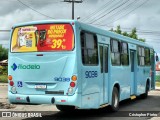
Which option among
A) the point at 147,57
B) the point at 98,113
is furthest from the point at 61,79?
the point at 147,57

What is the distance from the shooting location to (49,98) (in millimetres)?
11336

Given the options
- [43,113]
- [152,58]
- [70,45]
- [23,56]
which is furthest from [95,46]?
[152,58]

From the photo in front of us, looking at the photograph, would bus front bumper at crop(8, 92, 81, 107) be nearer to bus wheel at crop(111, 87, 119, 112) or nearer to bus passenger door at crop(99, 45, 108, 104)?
bus passenger door at crop(99, 45, 108, 104)

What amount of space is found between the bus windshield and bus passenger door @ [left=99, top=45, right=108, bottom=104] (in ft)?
6.28

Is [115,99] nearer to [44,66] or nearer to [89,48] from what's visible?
[89,48]

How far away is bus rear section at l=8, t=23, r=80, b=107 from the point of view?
11.3 meters

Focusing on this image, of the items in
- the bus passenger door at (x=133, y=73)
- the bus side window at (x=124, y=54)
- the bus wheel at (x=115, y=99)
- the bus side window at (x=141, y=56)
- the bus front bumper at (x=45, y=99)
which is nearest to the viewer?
the bus front bumper at (x=45, y=99)

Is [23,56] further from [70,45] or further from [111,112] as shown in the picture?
[111,112]

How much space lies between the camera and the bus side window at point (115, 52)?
47.3ft

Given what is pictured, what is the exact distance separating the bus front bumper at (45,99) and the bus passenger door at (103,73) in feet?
6.68

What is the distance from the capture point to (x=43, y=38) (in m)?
11.8

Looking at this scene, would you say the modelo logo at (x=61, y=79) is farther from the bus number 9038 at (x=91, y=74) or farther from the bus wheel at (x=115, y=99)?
the bus wheel at (x=115, y=99)

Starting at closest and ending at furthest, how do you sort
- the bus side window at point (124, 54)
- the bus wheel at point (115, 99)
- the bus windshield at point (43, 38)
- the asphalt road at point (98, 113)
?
the bus windshield at point (43, 38) → the asphalt road at point (98, 113) → the bus wheel at point (115, 99) → the bus side window at point (124, 54)

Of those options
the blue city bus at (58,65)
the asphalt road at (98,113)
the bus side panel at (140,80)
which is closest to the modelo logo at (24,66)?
the blue city bus at (58,65)
